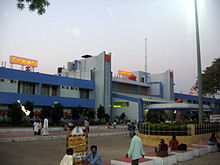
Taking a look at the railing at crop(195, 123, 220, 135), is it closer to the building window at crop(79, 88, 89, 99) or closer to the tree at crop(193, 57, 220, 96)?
the tree at crop(193, 57, 220, 96)

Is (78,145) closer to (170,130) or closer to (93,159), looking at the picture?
(93,159)

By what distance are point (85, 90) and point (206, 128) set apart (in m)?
31.4

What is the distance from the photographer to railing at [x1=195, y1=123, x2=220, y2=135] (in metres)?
17.2

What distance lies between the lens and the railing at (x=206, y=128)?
56.6 ft

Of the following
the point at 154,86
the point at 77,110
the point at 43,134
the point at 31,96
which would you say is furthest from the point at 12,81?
the point at 154,86

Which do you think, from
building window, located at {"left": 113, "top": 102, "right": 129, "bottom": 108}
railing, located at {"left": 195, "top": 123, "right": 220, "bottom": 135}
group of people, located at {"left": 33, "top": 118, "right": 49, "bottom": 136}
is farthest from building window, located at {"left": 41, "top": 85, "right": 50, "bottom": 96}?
railing, located at {"left": 195, "top": 123, "right": 220, "bottom": 135}

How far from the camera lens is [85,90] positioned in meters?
47.4

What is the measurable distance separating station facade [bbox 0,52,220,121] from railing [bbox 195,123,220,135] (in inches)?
1027

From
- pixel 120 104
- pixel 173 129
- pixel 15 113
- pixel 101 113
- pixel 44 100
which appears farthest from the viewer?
pixel 120 104

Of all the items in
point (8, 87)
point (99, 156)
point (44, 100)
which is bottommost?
point (99, 156)

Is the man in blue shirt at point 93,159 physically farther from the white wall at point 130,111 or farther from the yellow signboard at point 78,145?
the white wall at point 130,111

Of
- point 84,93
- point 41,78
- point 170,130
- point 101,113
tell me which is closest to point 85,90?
point 84,93

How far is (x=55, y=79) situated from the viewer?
135 ft

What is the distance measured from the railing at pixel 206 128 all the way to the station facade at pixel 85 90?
26086mm
